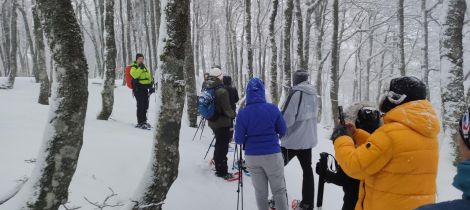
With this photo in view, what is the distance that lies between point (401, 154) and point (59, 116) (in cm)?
324

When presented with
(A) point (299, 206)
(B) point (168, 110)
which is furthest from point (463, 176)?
(A) point (299, 206)

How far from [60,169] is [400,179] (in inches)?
127

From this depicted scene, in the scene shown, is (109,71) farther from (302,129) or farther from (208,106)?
(302,129)

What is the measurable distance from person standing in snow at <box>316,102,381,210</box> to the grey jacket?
5.78 ft

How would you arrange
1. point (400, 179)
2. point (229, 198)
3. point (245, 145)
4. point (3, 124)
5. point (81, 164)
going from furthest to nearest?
point (3, 124) → point (229, 198) → point (81, 164) → point (245, 145) → point (400, 179)

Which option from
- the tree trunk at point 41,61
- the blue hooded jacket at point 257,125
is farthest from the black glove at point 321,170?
the tree trunk at point 41,61

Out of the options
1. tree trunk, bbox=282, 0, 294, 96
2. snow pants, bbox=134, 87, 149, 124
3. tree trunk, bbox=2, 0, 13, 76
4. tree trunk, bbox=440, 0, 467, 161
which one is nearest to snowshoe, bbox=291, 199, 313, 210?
snow pants, bbox=134, 87, 149, 124

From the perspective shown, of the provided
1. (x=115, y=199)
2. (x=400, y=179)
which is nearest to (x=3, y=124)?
(x=115, y=199)

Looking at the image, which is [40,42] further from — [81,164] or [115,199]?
[115,199]

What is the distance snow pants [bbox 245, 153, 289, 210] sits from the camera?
480 centimetres

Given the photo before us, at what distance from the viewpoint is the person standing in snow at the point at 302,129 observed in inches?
217

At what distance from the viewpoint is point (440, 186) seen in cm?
793

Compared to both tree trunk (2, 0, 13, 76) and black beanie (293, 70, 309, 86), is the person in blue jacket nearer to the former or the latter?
black beanie (293, 70, 309, 86)

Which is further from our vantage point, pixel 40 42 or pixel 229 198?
pixel 40 42
